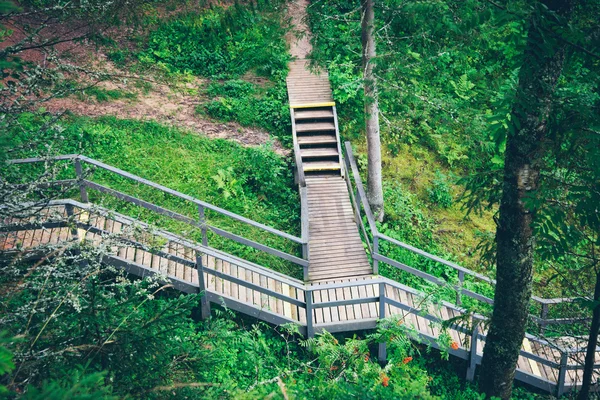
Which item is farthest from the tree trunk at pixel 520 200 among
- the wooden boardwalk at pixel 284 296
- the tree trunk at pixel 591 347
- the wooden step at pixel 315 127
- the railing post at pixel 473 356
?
the wooden step at pixel 315 127

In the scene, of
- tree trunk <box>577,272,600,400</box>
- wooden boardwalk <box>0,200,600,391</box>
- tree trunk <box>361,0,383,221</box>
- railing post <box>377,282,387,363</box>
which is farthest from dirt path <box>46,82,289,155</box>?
tree trunk <box>577,272,600,400</box>

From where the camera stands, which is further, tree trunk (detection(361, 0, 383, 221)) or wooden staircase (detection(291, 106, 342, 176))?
wooden staircase (detection(291, 106, 342, 176))

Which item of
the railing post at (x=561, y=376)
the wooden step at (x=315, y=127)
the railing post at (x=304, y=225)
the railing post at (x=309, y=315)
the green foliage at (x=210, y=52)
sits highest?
the green foliage at (x=210, y=52)

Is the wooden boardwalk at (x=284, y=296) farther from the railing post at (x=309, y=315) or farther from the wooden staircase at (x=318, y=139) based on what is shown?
the wooden staircase at (x=318, y=139)

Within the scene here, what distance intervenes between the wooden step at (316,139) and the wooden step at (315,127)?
20 centimetres

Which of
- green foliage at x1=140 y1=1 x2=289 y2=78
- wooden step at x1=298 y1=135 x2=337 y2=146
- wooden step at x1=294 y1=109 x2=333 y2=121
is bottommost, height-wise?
wooden step at x1=298 y1=135 x2=337 y2=146

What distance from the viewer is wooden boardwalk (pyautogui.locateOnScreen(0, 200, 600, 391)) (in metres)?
9.61

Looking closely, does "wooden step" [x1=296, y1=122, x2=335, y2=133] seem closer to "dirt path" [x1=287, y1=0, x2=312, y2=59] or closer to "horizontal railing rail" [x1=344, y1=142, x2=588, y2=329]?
"horizontal railing rail" [x1=344, y1=142, x2=588, y2=329]

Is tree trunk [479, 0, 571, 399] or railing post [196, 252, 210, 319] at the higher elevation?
tree trunk [479, 0, 571, 399]

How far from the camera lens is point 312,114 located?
589 inches

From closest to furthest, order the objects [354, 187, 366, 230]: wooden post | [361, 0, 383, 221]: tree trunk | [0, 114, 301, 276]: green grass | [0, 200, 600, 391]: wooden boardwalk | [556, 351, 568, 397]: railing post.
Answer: [556, 351, 568, 397]: railing post < [0, 200, 600, 391]: wooden boardwalk < [361, 0, 383, 221]: tree trunk < [0, 114, 301, 276]: green grass < [354, 187, 366, 230]: wooden post

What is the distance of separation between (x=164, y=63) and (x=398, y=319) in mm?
11005

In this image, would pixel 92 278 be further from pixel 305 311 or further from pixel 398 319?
pixel 398 319

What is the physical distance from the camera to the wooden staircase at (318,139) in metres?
14.0
